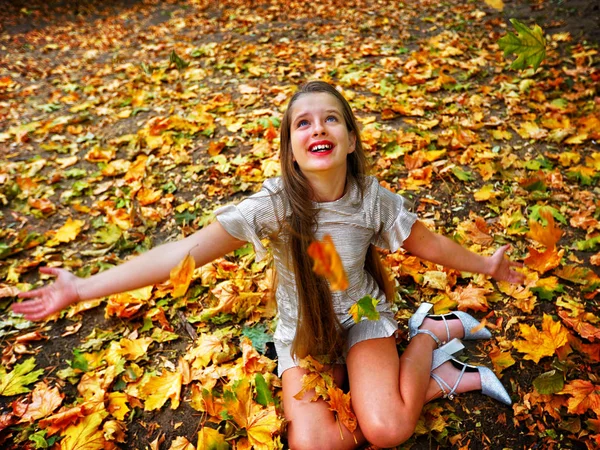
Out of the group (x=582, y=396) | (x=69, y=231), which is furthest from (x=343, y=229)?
(x=69, y=231)

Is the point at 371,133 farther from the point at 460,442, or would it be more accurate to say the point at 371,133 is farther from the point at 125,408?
the point at 125,408

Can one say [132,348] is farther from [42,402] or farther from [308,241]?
[308,241]

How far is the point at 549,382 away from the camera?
176 cm

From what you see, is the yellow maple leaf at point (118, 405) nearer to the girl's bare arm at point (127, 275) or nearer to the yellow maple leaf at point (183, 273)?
the girl's bare arm at point (127, 275)

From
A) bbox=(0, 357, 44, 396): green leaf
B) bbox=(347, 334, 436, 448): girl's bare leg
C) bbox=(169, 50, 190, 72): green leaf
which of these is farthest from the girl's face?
bbox=(169, 50, 190, 72): green leaf

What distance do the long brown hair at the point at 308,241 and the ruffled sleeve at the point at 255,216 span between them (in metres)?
0.06

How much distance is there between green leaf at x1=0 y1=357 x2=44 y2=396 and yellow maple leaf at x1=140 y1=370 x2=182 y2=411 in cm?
59

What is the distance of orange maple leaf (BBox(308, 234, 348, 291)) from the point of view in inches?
33.7

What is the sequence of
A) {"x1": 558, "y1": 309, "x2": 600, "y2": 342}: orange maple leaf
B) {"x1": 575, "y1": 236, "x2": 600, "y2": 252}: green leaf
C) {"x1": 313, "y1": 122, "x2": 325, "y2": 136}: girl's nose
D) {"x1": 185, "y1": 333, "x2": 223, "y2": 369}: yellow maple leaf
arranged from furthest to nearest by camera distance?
1. {"x1": 575, "y1": 236, "x2": 600, "y2": 252}: green leaf
2. {"x1": 185, "y1": 333, "x2": 223, "y2": 369}: yellow maple leaf
3. {"x1": 558, "y1": 309, "x2": 600, "y2": 342}: orange maple leaf
4. {"x1": 313, "y1": 122, "x2": 325, "y2": 136}: girl's nose

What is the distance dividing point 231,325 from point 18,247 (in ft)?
5.49

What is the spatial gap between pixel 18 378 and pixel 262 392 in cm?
125

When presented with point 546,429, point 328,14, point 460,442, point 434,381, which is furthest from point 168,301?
point 328,14

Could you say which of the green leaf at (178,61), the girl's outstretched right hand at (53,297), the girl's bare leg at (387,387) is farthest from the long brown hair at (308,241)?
the green leaf at (178,61)

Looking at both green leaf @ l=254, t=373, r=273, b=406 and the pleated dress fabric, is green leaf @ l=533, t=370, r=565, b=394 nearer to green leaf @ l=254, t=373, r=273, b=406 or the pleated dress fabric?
the pleated dress fabric
